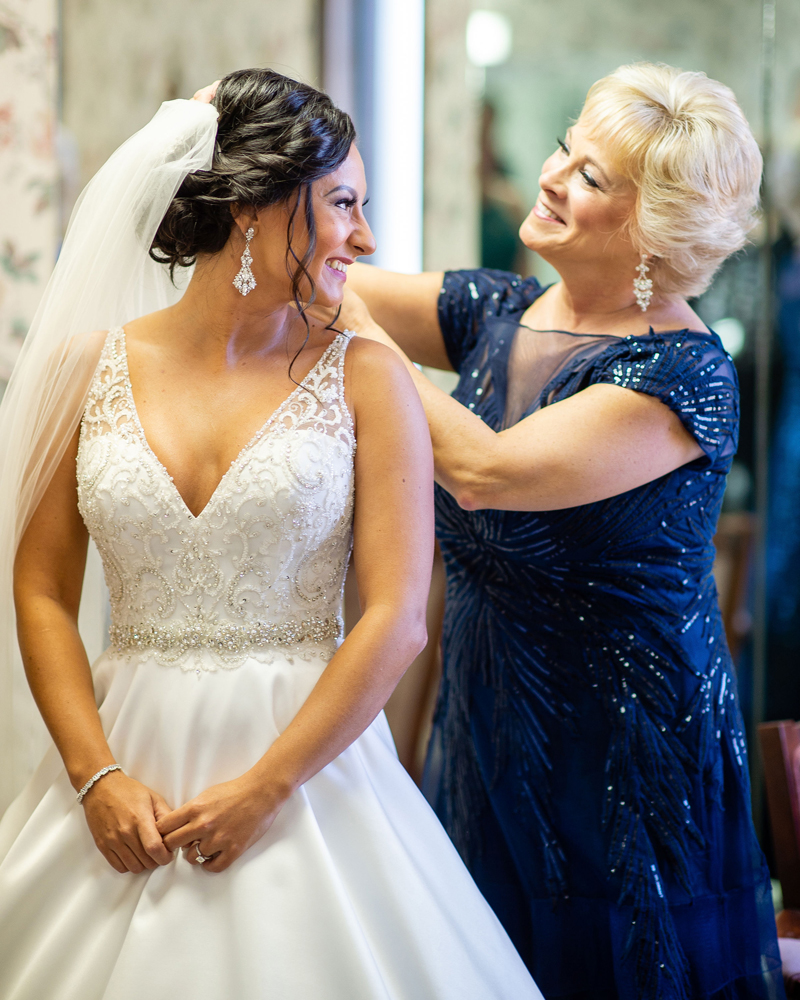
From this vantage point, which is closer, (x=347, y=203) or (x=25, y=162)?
(x=347, y=203)

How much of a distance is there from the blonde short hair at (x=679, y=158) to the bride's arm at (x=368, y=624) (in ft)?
1.81

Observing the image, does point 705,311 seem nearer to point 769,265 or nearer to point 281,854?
point 769,265

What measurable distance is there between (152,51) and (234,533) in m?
2.31

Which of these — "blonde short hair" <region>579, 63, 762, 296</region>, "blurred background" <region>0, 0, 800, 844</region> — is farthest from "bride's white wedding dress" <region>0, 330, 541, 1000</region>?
"blurred background" <region>0, 0, 800, 844</region>

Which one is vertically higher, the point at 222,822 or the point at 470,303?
the point at 470,303

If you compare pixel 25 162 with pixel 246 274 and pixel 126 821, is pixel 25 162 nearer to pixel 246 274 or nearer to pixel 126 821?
pixel 246 274

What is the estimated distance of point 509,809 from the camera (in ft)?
5.60

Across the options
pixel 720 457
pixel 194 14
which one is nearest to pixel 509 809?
pixel 720 457

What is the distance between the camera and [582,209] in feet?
5.34

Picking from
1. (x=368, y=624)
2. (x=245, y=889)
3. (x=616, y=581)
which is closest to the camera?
(x=245, y=889)

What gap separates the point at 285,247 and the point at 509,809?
1035 mm

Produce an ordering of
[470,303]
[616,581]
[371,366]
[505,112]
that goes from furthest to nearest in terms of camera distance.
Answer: [505,112] → [470,303] → [616,581] → [371,366]

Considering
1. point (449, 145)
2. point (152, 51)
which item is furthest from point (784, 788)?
point (152, 51)

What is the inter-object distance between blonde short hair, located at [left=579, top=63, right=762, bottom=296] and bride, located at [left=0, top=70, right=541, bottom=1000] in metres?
0.53
